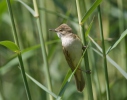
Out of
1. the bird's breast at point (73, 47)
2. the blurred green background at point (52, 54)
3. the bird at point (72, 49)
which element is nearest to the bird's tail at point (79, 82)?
the bird at point (72, 49)

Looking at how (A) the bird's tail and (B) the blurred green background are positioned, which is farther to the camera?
(B) the blurred green background

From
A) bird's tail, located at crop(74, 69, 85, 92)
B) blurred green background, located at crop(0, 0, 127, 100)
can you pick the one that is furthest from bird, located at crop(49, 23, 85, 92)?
blurred green background, located at crop(0, 0, 127, 100)

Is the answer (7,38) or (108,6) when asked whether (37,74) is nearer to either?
(7,38)

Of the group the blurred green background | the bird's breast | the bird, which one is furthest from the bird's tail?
the blurred green background

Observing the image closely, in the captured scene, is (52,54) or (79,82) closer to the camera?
(79,82)

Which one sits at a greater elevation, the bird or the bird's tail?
the bird

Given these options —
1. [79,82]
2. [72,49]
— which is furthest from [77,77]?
[72,49]

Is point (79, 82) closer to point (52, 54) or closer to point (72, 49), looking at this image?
point (72, 49)

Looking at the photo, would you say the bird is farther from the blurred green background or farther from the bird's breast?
the blurred green background

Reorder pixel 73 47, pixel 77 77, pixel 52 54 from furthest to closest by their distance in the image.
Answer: pixel 52 54 < pixel 77 77 < pixel 73 47

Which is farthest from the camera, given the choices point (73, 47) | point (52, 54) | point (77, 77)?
point (52, 54)

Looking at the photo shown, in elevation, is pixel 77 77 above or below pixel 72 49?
below

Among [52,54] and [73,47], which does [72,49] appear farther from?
[52,54]
